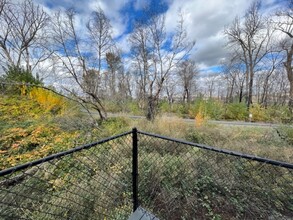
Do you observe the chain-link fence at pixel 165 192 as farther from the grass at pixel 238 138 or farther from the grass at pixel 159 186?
the grass at pixel 238 138

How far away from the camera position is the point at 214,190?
2.35 meters

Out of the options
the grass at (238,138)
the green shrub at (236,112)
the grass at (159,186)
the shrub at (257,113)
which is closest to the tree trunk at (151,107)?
the grass at (238,138)

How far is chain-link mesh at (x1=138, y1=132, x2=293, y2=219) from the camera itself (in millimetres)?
1995

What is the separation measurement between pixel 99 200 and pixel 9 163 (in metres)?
2.61

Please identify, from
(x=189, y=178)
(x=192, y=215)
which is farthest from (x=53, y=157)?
(x=189, y=178)

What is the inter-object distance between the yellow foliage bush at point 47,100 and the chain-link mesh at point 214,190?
6427 mm

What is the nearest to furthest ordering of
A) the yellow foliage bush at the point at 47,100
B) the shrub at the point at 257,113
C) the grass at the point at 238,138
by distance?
1. the grass at the point at 238,138
2. the yellow foliage bush at the point at 47,100
3. the shrub at the point at 257,113

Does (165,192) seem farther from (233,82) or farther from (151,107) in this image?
(233,82)

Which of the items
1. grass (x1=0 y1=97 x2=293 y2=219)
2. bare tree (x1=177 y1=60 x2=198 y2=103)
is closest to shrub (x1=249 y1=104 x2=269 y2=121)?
grass (x1=0 y1=97 x2=293 y2=219)

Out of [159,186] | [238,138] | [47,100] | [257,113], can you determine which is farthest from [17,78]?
[257,113]

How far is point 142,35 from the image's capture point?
11.5 m

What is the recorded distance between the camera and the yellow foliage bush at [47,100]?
281 inches

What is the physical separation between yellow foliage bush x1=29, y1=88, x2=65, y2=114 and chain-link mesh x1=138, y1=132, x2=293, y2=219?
643 cm

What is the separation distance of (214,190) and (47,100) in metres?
7.77
